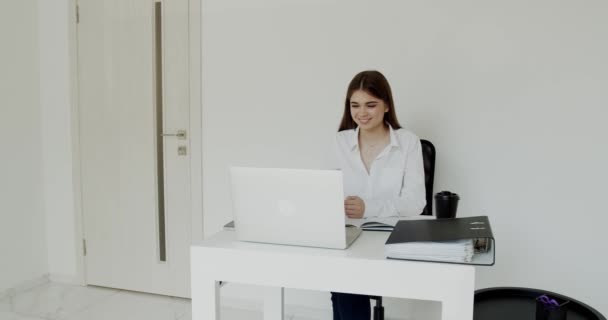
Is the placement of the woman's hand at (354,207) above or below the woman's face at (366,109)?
below

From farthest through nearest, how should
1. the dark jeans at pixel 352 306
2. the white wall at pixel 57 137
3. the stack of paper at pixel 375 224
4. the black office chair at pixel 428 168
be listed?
the white wall at pixel 57 137 → the black office chair at pixel 428 168 → the dark jeans at pixel 352 306 → the stack of paper at pixel 375 224

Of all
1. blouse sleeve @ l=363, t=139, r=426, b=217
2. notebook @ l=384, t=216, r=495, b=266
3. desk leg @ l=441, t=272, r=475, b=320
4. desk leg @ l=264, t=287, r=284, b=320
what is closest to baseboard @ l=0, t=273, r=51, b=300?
desk leg @ l=264, t=287, r=284, b=320

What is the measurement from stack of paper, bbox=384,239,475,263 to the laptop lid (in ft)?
0.47

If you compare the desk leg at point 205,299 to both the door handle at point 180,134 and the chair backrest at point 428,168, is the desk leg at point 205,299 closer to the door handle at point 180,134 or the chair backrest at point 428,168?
the chair backrest at point 428,168

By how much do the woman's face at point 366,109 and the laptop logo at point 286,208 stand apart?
35.2 inches

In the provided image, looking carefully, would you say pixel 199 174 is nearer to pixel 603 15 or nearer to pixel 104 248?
pixel 104 248

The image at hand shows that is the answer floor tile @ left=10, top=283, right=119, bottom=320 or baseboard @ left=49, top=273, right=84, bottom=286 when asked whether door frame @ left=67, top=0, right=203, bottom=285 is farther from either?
floor tile @ left=10, top=283, right=119, bottom=320

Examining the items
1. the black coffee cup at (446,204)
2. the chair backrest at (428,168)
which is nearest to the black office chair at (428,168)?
the chair backrest at (428,168)

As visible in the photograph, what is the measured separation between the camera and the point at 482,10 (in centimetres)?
235

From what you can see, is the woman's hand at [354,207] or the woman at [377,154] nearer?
the woman's hand at [354,207]

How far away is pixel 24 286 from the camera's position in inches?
124

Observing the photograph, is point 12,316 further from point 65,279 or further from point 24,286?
point 65,279

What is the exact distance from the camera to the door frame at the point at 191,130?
2826 mm

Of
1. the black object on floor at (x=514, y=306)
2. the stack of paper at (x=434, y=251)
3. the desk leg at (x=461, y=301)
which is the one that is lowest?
the black object on floor at (x=514, y=306)
